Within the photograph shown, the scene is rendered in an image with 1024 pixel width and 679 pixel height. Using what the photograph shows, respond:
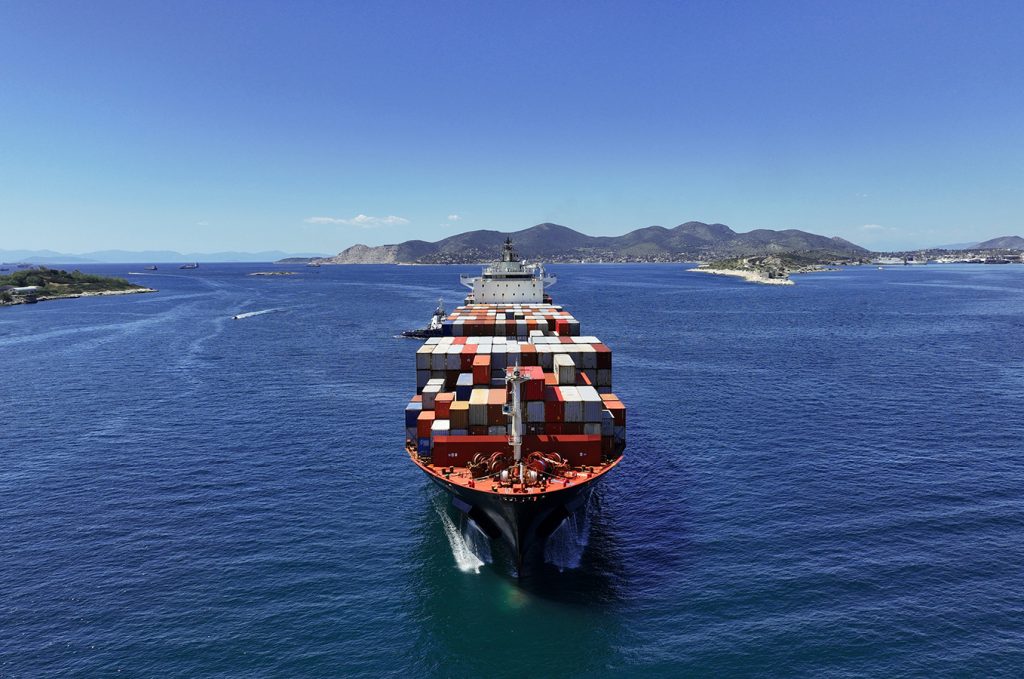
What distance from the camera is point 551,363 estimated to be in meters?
44.5

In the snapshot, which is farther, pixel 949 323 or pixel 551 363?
pixel 949 323

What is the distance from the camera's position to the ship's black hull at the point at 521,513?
3100 cm

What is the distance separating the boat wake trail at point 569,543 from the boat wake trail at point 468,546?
12.5ft

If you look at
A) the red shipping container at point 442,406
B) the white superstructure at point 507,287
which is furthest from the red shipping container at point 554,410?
the white superstructure at point 507,287

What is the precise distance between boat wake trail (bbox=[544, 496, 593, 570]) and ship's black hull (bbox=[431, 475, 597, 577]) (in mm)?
745

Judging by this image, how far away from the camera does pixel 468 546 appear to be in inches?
1400

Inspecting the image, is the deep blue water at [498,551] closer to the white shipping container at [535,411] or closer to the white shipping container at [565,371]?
the white shipping container at [535,411]

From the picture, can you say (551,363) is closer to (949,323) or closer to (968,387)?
(968,387)

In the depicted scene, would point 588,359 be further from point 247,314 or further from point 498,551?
point 247,314

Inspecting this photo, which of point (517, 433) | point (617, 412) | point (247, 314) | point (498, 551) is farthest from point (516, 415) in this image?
point (247, 314)

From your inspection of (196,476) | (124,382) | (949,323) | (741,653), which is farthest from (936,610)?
(949,323)

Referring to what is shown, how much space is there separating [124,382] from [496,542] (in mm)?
65332

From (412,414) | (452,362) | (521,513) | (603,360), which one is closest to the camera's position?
(521,513)

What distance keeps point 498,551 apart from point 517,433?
7.48 metres
